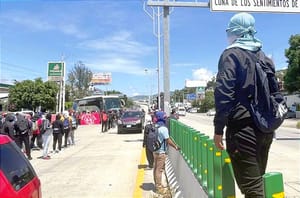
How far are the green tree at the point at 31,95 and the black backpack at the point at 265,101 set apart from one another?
64.9 m

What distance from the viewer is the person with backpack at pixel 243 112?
3.36 meters

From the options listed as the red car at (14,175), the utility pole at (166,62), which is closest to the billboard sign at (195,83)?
the utility pole at (166,62)

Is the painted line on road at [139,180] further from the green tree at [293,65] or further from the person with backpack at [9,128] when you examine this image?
the green tree at [293,65]

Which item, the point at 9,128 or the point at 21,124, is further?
the point at 21,124

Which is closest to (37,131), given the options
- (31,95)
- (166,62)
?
(166,62)

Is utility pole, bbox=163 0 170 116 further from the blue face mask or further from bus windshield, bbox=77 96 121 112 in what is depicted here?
bus windshield, bbox=77 96 121 112

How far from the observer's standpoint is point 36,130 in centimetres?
1816

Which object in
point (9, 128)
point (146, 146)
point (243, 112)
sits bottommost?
point (146, 146)

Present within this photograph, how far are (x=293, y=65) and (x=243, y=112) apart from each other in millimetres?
58595

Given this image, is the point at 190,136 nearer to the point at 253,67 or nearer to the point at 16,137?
the point at 253,67

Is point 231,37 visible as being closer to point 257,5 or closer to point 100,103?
point 257,5

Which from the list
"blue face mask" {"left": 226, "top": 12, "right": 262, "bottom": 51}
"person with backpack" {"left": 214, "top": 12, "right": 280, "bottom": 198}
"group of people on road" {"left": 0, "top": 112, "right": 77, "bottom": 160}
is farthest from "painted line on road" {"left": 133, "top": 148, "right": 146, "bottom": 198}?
"blue face mask" {"left": 226, "top": 12, "right": 262, "bottom": 51}

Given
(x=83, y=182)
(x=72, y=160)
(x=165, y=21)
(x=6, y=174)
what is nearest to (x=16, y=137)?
(x=72, y=160)

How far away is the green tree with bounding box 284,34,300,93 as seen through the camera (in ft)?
191
